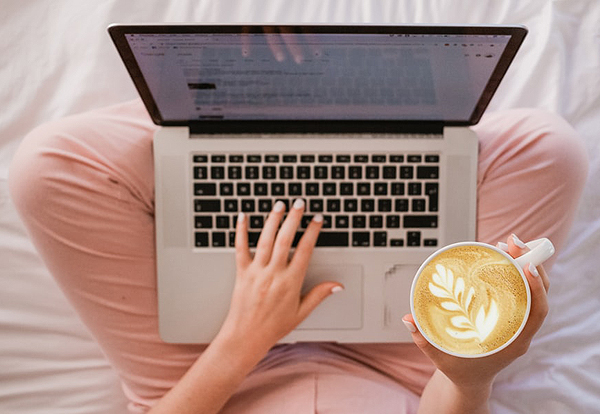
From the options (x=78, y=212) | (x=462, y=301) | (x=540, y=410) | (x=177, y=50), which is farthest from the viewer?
(x=540, y=410)

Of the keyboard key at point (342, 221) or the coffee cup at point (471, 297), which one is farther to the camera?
the keyboard key at point (342, 221)

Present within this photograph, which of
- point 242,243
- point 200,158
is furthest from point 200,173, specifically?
point 242,243

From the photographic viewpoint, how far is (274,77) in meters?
0.75

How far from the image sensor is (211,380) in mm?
823

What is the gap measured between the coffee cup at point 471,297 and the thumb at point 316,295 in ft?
0.95

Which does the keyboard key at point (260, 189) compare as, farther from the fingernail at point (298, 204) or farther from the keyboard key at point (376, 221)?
the keyboard key at point (376, 221)

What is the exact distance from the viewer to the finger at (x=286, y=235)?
818mm

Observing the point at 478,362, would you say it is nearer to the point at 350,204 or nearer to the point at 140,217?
the point at 350,204

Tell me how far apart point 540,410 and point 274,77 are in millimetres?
713

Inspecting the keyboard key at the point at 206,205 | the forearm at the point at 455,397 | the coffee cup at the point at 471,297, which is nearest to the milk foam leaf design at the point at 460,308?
the coffee cup at the point at 471,297

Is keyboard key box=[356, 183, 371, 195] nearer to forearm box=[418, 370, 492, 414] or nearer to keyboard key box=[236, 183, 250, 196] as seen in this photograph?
keyboard key box=[236, 183, 250, 196]

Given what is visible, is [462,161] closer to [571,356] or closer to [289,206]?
[289,206]

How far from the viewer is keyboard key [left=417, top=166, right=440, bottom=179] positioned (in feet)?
2.74

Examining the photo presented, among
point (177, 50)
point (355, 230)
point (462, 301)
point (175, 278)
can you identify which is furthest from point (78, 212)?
point (462, 301)
